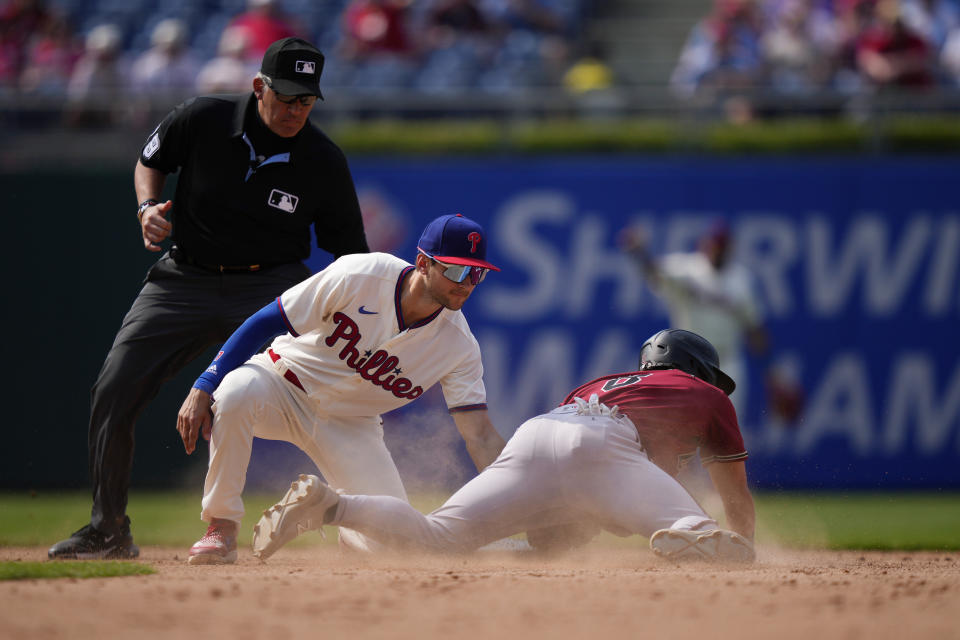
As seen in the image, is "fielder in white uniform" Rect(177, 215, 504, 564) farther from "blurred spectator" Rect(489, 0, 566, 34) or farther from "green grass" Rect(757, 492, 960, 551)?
"blurred spectator" Rect(489, 0, 566, 34)

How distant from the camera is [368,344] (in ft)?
18.6

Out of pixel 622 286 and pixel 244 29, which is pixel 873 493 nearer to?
pixel 622 286

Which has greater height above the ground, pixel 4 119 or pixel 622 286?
pixel 4 119

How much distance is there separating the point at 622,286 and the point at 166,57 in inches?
199

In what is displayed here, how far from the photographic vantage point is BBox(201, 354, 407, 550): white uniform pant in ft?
18.6

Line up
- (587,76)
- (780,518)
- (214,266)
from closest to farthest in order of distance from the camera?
(214,266) → (780,518) → (587,76)

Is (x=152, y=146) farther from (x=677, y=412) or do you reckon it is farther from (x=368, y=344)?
(x=677, y=412)

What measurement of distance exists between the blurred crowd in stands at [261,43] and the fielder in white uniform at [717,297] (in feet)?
9.22

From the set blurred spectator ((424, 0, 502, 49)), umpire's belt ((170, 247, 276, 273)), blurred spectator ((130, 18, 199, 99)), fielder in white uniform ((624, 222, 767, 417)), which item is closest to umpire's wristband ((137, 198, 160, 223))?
umpire's belt ((170, 247, 276, 273))

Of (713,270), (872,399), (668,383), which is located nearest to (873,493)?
(872,399)

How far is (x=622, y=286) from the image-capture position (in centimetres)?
1117

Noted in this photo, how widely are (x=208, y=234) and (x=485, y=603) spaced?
271cm

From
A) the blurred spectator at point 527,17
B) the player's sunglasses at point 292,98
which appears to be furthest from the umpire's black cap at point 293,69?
the blurred spectator at point 527,17

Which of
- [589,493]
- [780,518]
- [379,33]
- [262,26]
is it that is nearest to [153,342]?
[589,493]
